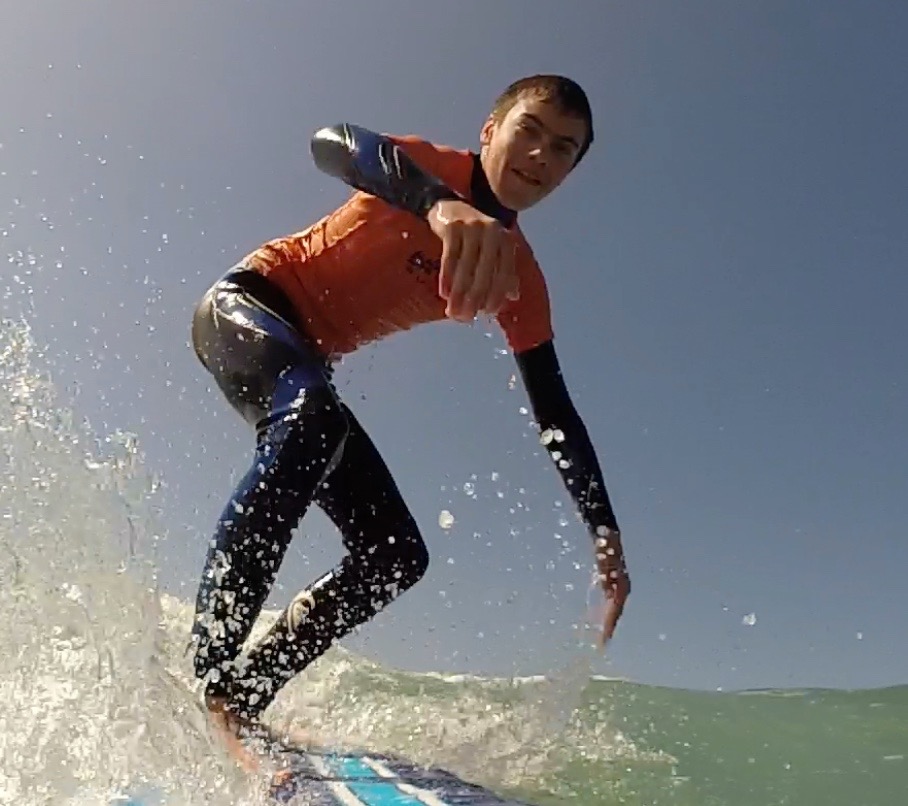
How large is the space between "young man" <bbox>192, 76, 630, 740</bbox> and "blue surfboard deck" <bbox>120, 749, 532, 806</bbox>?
0.22 m

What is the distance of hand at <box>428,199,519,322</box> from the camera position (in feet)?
4.71

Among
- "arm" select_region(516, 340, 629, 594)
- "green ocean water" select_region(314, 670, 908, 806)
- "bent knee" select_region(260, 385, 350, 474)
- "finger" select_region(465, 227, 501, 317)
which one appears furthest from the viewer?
"green ocean water" select_region(314, 670, 908, 806)

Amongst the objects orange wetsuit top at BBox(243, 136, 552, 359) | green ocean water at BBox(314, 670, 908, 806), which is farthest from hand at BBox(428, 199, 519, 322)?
green ocean water at BBox(314, 670, 908, 806)

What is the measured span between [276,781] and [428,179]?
4.30 feet

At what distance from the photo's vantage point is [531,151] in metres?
2.45

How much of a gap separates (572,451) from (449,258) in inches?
55.4

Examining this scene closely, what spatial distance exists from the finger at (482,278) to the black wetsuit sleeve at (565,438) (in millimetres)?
1383

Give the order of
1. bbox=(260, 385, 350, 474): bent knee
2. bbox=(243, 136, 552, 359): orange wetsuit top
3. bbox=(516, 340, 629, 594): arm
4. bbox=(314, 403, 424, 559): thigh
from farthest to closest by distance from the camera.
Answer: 1. bbox=(516, 340, 629, 594): arm
2. bbox=(314, 403, 424, 559): thigh
3. bbox=(243, 136, 552, 359): orange wetsuit top
4. bbox=(260, 385, 350, 474): bent knee

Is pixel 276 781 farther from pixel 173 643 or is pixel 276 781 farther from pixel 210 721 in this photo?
pixel 173 643

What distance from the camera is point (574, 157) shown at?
8.26ft

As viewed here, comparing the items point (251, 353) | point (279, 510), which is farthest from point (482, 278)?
point (251, 353)

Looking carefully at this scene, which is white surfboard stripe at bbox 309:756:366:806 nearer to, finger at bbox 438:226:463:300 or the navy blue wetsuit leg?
the navy blue wetsuit leg

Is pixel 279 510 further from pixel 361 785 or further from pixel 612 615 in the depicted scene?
pixel 612 615

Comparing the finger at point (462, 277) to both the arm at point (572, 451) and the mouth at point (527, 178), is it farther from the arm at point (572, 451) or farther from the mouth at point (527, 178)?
the arm at point (572, 451)
